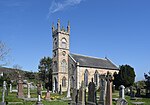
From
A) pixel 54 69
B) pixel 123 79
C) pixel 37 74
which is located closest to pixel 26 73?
pixel 37 74

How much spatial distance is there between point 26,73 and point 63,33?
80.9ft

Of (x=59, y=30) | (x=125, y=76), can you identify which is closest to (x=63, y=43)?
(x=59, y=30)

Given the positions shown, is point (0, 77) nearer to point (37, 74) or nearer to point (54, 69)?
point (54, 69)

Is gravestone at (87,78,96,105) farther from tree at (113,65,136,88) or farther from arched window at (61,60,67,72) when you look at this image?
tree at (113,65,136,88)

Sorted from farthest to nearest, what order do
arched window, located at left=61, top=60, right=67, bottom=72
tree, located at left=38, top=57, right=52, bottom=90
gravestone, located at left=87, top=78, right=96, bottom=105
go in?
tree, located at left=38, top=57, right=52, bottom=90 < arched window, located at left=61, top=60, right=67, bottom=72 < gravestone, located at left=87, top=78, right=96, bottom=105

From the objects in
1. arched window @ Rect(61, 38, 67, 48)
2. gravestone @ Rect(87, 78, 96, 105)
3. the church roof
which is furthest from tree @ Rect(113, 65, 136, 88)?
gravestone @ Rect(87, 78, 96, 105)

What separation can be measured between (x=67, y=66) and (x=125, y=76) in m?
13.9

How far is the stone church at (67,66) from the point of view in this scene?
5234 centimetres

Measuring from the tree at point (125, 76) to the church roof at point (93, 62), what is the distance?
4503mm

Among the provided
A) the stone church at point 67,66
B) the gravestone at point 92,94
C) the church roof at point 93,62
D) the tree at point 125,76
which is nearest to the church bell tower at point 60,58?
the stone church at point 67,66

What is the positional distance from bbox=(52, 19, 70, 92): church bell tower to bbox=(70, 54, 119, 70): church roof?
2.73 m

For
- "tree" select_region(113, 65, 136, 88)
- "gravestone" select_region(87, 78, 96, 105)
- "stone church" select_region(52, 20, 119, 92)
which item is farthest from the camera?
"tree" select_region(113, 65, 136, 88)

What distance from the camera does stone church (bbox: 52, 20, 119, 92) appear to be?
52338 millimetres

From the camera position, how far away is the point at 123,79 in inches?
2098
